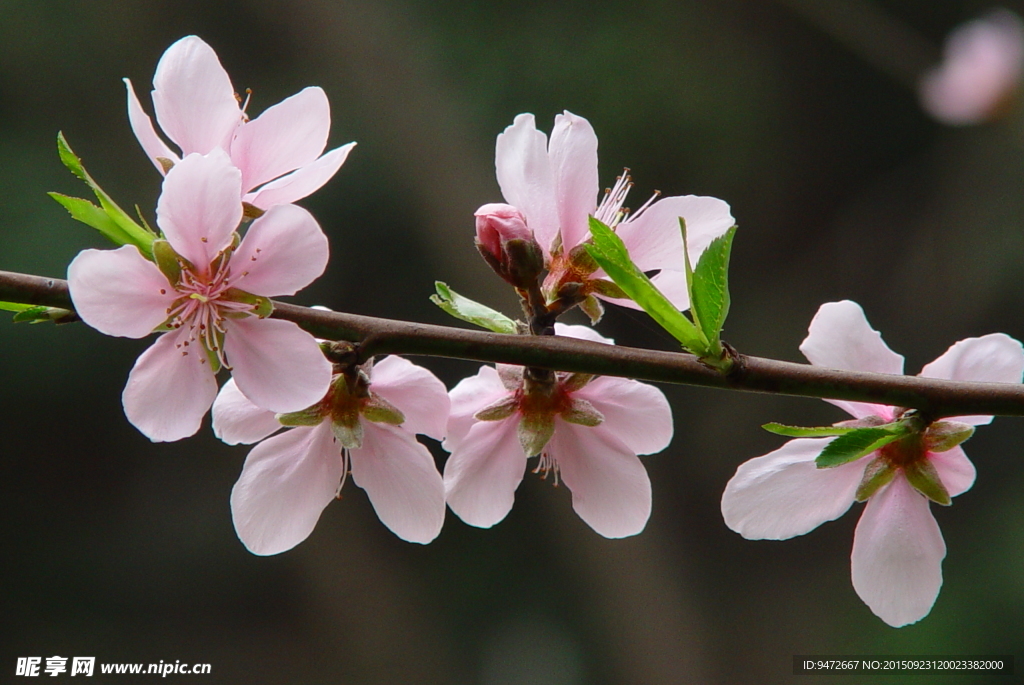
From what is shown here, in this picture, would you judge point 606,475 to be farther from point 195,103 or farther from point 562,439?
point 195,103

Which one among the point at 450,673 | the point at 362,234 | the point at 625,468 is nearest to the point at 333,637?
the point at 450,673

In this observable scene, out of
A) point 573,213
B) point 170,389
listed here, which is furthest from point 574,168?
point 170,389

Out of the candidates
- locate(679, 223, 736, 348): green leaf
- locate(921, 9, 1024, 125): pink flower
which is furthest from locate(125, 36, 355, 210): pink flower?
locate(921, 9, 1024, 125): pink flower

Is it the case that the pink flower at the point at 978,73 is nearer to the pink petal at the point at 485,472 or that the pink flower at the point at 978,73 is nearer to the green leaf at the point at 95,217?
the pink petal at the point at 485,472

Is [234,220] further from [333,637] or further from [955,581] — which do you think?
[955,581]

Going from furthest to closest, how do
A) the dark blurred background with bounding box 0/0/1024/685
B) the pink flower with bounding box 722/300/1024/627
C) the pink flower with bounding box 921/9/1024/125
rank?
the pink flower with bounding box 921/9/1024/125
the dark blurred background with bounding box 0/0/1024/685
the pink flower with bounding box 722/300/1024/627

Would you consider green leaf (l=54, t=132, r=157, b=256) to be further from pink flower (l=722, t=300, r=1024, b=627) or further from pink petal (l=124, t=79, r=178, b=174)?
pink flower (l=722, t=300, r=1024, b=627)

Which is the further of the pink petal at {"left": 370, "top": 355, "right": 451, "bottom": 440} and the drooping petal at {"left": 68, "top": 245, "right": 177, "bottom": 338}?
the pink petal at {"left": 370, "top": 355, "right": 451, "bottom": 440}
